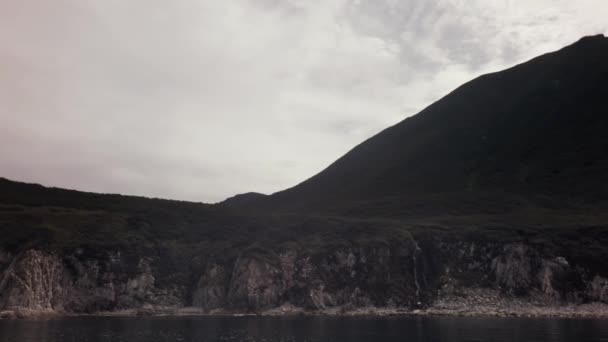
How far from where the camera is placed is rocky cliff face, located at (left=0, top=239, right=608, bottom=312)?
98.4 metres

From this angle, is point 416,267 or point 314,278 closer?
point 314,278

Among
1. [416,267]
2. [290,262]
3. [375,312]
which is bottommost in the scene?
[375,312]

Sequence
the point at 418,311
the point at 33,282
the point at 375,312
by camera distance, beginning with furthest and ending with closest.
Result: the point at 375,312, the point at 418,311, the point at 33,282

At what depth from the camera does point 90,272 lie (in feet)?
339

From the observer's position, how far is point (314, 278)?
4200 inches

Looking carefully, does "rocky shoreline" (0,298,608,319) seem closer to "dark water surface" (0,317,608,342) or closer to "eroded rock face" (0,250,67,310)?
"eroded rock face" (0,250,67,310)

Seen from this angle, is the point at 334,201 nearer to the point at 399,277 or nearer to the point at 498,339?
the point at 399,277

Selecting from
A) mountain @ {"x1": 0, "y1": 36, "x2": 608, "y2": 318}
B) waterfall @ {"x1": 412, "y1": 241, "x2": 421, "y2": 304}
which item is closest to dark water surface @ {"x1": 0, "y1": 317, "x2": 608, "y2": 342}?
mountain @ {"x1": 0, "y1": 36, "x2": 608, "y2": 318}

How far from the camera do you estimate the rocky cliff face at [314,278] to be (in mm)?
98438

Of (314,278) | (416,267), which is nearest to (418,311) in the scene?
(416,267)

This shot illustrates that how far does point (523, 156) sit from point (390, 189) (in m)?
46.6

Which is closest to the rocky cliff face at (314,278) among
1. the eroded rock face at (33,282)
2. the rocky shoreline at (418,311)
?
the eroded rock face at (33,282)

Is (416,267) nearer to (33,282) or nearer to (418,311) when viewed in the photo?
(418,311)

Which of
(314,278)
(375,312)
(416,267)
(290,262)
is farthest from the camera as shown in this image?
(416,267)
